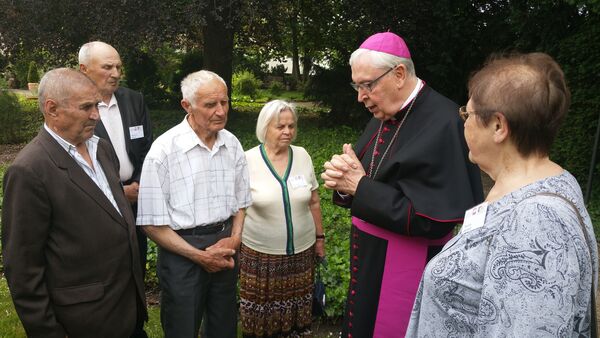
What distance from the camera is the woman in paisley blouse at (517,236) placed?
1.44 metres

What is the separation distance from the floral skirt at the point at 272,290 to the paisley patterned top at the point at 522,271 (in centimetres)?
232

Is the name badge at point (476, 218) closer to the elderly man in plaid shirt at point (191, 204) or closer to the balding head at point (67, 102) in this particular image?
the elderly man in plaid shirt at point (191, 204)

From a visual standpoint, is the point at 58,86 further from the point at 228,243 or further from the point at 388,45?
the point at 388,45

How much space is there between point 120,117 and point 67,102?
Result: 1481mm

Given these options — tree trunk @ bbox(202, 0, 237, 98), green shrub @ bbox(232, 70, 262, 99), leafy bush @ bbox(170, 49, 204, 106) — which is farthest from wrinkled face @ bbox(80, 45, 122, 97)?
green shrub @ bbox(232, 70, 262, 99)

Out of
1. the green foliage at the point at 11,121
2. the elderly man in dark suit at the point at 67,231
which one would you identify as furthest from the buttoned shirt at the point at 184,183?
the green foliage at the point at 11,121

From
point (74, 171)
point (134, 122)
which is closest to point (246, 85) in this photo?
point (134, 122)

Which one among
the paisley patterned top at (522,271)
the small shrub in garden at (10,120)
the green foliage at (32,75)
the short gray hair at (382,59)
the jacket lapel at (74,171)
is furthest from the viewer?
the green foliage at (32,75)

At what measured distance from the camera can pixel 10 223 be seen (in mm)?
2385

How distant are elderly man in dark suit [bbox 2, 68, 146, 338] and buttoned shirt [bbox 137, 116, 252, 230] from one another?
0.80ft

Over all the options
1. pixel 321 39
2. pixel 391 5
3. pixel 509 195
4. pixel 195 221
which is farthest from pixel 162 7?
pixel 509 195

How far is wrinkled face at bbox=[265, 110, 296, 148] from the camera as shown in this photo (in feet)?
13.1

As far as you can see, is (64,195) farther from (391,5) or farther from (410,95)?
(391,5)

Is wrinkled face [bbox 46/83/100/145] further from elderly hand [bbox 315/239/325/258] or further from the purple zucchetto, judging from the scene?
elderly hand [bbox 315/239/325/258]
